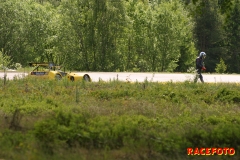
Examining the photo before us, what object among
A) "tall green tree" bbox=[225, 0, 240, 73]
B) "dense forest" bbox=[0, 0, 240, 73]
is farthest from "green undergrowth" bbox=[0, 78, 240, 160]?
"tall green tree" bbox=[225, 0, 240, 73]

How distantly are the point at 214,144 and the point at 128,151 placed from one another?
1.65 metres

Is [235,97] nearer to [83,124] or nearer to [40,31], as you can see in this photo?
[83,124]

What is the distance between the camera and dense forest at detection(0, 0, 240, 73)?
163ft

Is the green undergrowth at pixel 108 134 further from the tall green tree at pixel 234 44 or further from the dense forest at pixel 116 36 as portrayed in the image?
the tall green tree at pixel 234 44

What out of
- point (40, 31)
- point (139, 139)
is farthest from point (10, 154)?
point (40, 31)

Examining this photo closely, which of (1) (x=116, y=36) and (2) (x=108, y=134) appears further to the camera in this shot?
(1) (x=116, y=36)

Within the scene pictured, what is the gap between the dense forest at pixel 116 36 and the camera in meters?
49.6

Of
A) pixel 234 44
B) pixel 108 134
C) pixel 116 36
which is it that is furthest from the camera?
pixel 234 44

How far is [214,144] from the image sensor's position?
905 cm

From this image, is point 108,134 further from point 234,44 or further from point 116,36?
point 234,44

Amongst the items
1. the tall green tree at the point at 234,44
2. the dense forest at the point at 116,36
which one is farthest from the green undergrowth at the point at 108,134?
the tall green tree at the point at 234,44

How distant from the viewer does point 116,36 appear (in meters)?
50.9

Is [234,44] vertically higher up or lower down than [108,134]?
higher up

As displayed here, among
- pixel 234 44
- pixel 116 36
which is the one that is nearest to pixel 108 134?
pixel 116 36
